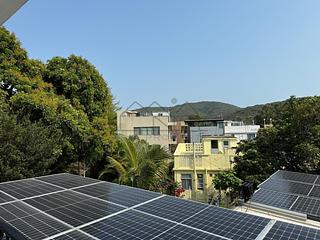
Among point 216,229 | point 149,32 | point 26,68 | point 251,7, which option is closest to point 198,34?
point 149,32

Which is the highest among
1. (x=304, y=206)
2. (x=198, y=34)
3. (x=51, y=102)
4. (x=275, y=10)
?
(x=198, y=34)

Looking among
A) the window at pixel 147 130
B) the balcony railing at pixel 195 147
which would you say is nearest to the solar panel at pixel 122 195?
the balcony railing at pixel 195 147

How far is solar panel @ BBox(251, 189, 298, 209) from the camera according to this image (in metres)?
4.79

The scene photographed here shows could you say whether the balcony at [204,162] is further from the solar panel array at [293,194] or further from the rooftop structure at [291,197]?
the rooftop structure at [291,197]

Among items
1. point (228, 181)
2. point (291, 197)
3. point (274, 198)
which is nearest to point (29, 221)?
point (274, 198)

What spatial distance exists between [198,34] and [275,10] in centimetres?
455

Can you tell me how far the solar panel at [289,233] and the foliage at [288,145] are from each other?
8614 millimetres

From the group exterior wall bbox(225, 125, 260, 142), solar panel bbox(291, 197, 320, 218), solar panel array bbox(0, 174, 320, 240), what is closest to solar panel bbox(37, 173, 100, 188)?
solar panel array bbox(0, 174, 320, 240)

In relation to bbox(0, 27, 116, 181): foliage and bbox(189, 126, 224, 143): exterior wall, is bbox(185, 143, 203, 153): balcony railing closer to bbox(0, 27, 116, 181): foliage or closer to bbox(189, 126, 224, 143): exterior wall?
bbox(0, 27, 116, 181): foliage

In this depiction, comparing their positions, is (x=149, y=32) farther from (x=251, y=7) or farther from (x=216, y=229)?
(x=216, y=229)

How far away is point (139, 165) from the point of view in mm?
11344

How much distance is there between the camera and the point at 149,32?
13008 mm

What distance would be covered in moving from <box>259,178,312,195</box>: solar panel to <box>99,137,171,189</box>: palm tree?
5.66 m

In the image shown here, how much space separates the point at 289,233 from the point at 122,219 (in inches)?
64.5
